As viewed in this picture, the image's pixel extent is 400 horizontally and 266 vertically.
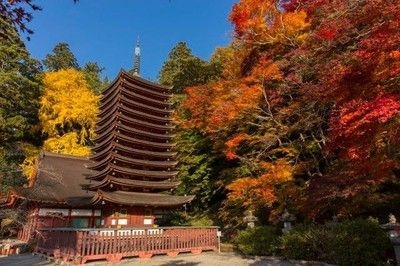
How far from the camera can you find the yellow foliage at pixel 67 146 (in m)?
31.1

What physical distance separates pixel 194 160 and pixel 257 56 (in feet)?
28.1

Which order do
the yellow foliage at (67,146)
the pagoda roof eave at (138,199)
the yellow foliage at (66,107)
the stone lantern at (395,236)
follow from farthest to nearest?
the yellow foliage at (66,107) < the yellow foliage at (67,146) < the pagoda roof eave at (138,199) < the stone lantern at (395,236)

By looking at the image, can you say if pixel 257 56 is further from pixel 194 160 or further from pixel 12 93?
pixel 12 93

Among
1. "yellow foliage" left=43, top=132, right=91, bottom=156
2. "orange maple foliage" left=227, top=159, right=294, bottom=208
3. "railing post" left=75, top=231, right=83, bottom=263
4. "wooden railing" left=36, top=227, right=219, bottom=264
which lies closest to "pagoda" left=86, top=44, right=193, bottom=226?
"wooden railing" left=36, top=227, right=219, bottom=264

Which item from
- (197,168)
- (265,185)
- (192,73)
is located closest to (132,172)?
(197,168)

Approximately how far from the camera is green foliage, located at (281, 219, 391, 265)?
949 centimetres

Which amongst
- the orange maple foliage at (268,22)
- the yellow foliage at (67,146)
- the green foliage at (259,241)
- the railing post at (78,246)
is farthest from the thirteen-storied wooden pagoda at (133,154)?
the yellow foliage at (67,146)

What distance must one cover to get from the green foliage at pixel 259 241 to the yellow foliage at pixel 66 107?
20.8 meters

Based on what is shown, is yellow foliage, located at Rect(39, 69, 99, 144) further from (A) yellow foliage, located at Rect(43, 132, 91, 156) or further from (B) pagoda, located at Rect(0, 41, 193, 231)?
(B) pagoda, located at Rect(0, 41, 193, 231)

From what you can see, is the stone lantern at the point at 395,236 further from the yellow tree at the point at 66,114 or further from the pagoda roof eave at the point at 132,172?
the yellow tree at the point at 66,114

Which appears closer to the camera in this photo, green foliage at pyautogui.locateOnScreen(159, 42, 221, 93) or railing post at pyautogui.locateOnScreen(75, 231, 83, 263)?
railing post at pyautogui.locateOnScreen(75, 231, 83, 263)

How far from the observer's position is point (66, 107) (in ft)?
104

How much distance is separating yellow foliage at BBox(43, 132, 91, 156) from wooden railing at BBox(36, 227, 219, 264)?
14698 millimetres

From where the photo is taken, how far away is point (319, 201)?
39.7 ft
